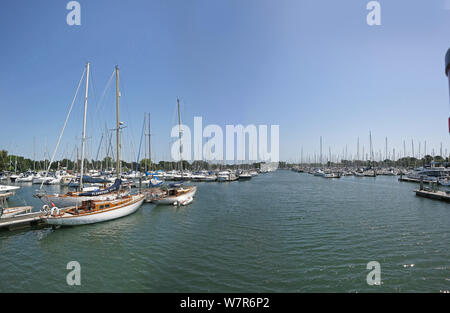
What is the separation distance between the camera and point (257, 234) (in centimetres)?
1733

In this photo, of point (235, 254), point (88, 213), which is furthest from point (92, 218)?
point (235, 254)

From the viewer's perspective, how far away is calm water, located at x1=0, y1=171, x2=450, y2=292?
998cm

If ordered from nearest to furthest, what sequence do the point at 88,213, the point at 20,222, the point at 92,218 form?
1. the point at 20,222
2. the point at 88,213
3. the point at 92,218

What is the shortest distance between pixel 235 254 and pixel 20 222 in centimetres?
1902

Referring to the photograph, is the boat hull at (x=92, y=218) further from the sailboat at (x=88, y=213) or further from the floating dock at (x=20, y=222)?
the floating dock at (x=20, y=222)

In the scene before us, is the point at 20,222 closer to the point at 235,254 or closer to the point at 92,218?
the point at 92,218

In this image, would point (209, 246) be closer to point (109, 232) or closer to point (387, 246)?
point (109, 232)

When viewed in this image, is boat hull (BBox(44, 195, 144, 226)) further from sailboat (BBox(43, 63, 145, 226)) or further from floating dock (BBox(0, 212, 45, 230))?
floating dock (BBox(0, 212, 45, 230))

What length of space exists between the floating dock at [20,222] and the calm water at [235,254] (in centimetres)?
146

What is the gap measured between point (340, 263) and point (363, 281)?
193cm

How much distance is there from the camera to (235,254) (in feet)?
43.8

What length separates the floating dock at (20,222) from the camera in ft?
59.5

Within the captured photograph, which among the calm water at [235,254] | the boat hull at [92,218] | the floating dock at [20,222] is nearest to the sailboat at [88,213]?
the boat hull at [92,218]
